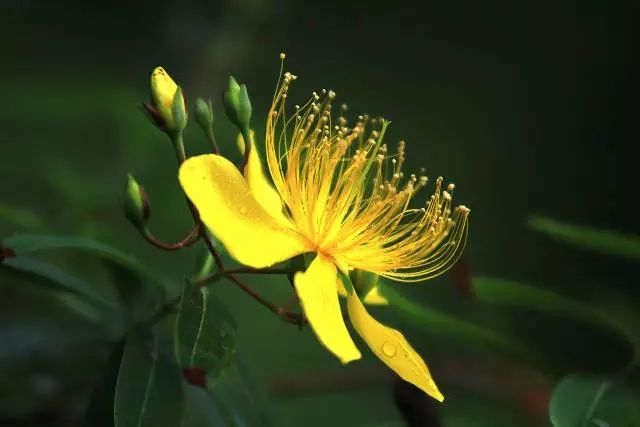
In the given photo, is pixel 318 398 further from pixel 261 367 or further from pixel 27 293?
pixel 27 293

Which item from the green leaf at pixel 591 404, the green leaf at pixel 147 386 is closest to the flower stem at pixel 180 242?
the green leaf at pixel 147 386

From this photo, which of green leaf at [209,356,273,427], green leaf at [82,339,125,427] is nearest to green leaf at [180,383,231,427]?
green leaf at [209,356,273,427]

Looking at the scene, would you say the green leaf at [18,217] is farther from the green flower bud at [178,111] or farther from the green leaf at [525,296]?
the green leaf at [525,296]

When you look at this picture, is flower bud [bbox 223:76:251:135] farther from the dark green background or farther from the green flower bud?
the dark green background

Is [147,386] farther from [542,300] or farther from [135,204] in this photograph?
[542,300]

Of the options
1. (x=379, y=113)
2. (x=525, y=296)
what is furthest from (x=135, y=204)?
(x=379, y=113)

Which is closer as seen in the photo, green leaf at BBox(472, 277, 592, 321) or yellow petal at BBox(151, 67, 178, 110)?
yellow petal at BBox(151, 67, 178, 110)
